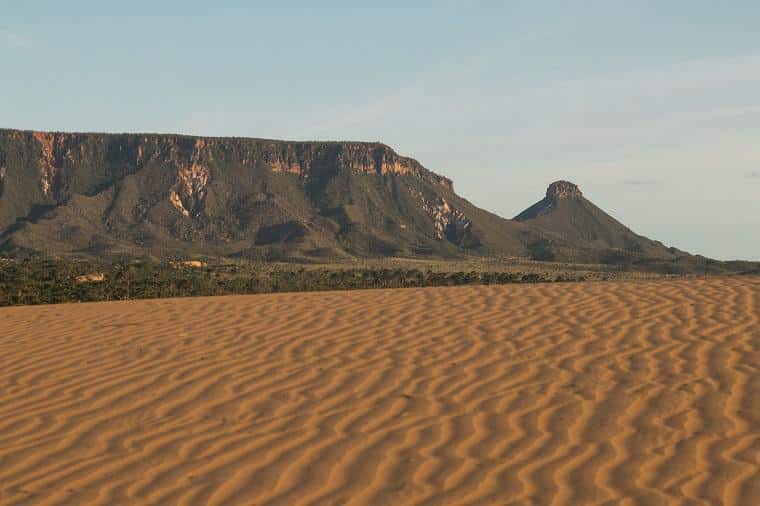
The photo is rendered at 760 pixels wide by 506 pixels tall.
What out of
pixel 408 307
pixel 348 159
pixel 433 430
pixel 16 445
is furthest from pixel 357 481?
pixel 348 159

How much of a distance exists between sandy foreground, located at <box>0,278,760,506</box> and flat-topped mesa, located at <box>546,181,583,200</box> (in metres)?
157

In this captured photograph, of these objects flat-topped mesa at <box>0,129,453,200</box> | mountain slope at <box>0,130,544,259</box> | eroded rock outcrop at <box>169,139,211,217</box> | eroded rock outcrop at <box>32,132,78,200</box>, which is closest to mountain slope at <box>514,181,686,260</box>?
mountain slope at <box>0,130,544,259</box>

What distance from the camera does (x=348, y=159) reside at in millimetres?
136125

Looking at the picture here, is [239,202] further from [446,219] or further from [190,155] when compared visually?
[446,219]

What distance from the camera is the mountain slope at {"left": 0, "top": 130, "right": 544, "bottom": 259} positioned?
352 ft

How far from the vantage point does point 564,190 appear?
6585 inches

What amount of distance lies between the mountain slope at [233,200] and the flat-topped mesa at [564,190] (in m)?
31.1

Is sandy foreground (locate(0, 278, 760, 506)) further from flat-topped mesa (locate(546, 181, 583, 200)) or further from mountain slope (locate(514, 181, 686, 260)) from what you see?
flat-topped mesa (locate(546, 181, 583, 200))

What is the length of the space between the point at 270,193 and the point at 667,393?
119267mm

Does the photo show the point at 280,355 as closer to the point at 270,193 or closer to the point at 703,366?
the point at 703,366

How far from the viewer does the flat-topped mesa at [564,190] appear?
166500 millimetres

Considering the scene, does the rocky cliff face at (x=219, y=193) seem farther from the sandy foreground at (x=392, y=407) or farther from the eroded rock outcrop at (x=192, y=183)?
the sandy foreground at (x=392, y=407)

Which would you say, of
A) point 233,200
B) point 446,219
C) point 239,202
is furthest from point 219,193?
point 446,219

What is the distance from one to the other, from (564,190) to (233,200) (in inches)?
2712
